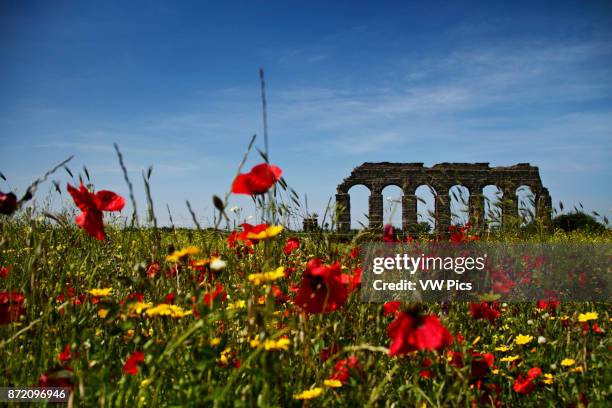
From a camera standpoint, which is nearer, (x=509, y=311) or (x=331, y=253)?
(x=331, y=253)

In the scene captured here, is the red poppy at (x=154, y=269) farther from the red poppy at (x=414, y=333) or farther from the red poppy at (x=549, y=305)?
the red poppy at (x=549, y=305)

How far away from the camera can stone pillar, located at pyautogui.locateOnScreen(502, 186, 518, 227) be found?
307cm

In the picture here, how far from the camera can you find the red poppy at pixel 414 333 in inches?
40.2

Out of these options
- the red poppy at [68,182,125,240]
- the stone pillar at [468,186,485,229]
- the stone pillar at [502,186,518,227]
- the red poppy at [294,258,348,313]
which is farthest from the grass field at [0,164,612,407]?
the stone pillar at [502,186,518,227]

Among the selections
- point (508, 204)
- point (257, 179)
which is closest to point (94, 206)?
point (257, 179)

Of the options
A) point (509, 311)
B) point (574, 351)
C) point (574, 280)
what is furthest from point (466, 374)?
point (574, 280)

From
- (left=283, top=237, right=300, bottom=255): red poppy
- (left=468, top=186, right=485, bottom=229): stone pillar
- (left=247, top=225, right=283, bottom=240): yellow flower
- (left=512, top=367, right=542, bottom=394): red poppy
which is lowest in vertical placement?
(left=512, top=367, right=542, bottom=394): red poppy

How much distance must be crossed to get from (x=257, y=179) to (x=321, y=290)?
332 millimetres

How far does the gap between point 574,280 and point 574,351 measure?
1308 mm

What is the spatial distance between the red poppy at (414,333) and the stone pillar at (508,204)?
214 centimetres

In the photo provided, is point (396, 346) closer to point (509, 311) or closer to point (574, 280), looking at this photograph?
point (509, 311)

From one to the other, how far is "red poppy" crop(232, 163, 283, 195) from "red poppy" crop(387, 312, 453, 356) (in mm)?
499

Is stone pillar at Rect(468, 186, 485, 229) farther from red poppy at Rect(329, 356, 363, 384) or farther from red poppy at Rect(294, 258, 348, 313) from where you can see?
red poppy at Rect(294, 258, 348, 313)

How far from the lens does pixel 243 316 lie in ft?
5.48
